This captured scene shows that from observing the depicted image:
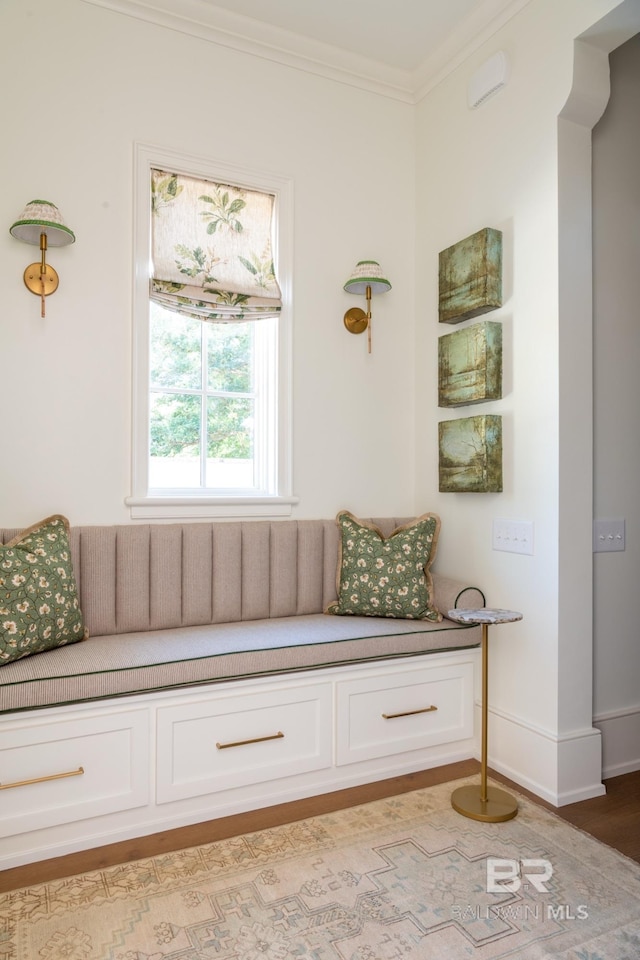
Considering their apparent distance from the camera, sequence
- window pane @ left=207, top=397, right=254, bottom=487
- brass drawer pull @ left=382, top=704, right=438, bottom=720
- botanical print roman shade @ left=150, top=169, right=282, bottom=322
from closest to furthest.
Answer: brass drawer pull @ left=382, top=704, right=438, bottom=720 → botanical print roman shade @ left=150, top=169, right=282, bottom=322 → window pane @ left=207, top=397, right=254, bottom=487

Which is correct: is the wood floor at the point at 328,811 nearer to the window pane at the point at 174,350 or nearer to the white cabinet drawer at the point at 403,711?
the white cabinet drawer at the point at 403,711

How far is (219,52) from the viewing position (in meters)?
3.01

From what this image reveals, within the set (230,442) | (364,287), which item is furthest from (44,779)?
(364,287)

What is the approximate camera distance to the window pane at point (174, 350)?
2.97m

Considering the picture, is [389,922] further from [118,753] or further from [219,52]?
[219,52]

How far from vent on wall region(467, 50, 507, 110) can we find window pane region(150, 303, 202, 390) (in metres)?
1.64

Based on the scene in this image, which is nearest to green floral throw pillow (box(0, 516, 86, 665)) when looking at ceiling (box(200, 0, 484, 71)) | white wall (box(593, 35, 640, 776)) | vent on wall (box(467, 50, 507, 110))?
white wall (box(593, 35, 640, 776))

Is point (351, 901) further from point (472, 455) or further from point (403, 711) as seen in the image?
point (472, 455)

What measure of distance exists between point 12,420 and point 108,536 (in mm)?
599

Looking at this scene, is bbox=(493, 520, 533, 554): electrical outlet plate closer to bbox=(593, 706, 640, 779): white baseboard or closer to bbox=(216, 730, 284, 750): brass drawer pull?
bbox=(593, 706, 640, 779): white baseboard

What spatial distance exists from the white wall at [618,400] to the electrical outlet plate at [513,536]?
294 millimetres

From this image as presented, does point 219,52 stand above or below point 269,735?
above

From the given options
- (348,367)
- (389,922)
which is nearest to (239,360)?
(348,367)

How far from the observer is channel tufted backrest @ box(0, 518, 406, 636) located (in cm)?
264
